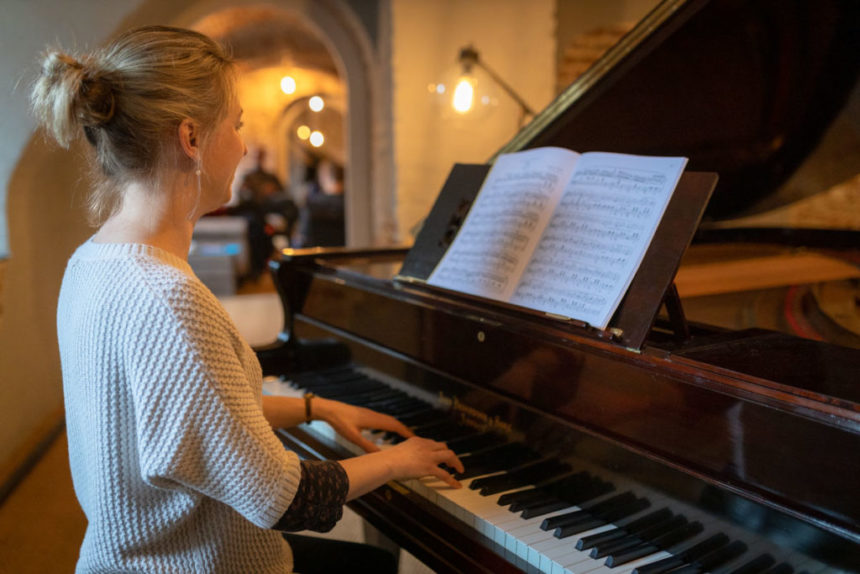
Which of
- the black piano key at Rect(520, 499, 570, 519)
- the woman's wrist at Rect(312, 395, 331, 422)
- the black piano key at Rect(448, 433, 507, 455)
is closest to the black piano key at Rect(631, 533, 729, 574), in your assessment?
the black piano key at Rect(520, 499, 570, 519)

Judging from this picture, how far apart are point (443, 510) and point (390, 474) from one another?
0.14 meters

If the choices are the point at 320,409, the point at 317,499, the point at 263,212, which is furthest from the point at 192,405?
the point at 263,212

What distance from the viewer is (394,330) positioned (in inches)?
70.6

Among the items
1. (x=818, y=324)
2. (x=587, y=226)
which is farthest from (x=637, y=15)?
(x=587, y=226)

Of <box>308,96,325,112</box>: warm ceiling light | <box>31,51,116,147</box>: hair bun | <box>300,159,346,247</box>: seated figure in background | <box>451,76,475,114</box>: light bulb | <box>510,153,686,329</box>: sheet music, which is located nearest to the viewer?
<box>31,51,116,147</box>: hair bun

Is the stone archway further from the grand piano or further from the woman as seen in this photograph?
the woman

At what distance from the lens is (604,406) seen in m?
1.23

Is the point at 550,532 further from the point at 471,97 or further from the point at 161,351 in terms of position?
the point at 471,97

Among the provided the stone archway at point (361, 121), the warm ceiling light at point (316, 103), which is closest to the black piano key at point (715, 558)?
the stone archway at point (361, 121)

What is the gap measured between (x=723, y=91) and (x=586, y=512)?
6.29ft

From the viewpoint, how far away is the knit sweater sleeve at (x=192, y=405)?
99cm

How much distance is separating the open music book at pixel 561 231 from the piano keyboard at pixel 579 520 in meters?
0.30

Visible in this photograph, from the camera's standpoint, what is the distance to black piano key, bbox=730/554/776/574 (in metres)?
1.01

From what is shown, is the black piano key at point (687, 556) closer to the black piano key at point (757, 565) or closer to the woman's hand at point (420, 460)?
the black piano key at point (757, 565)
